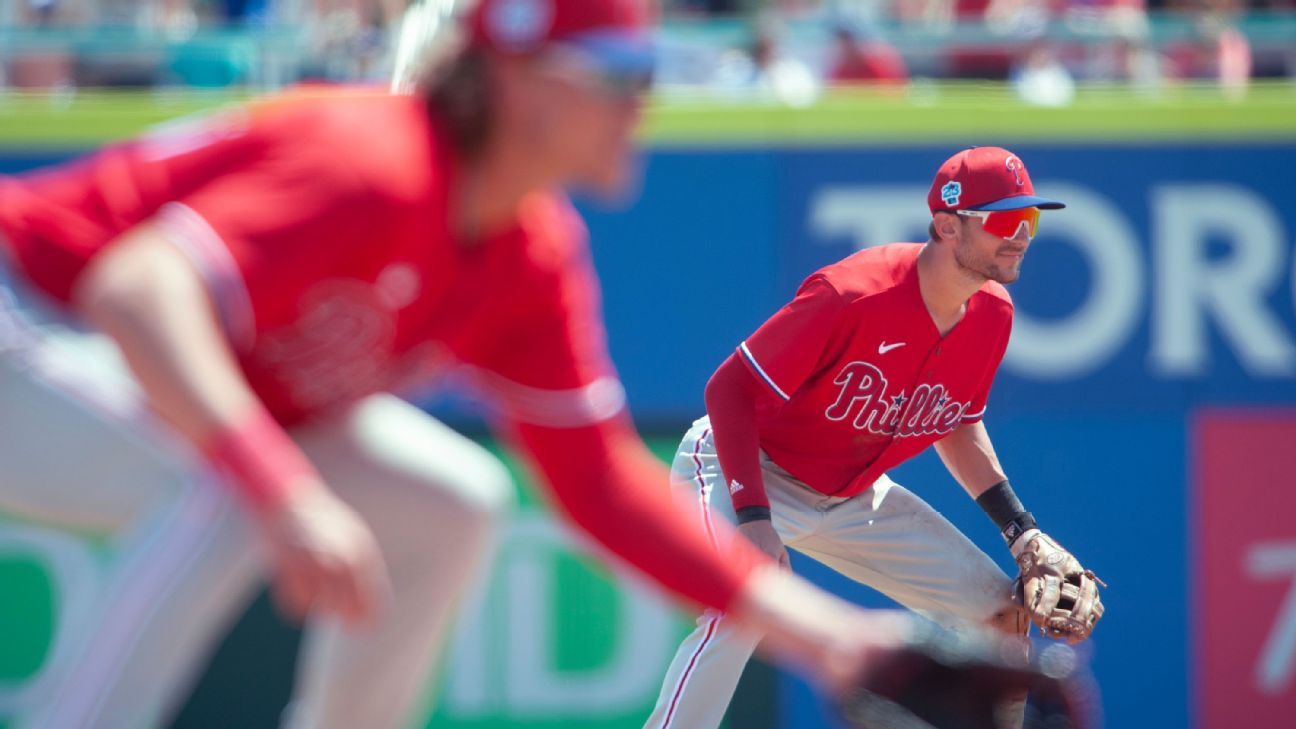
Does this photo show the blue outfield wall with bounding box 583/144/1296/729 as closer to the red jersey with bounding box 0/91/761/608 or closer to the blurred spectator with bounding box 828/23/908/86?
the blurred spectator with bounding box 828/23/908/86

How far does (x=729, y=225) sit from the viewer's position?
7195 millimetres

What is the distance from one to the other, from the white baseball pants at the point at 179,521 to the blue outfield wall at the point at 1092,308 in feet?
14.9

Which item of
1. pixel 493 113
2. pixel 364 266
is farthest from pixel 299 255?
pixel 493 113

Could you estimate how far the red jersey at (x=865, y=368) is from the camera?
4664mm

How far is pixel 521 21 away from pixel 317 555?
2.73ft

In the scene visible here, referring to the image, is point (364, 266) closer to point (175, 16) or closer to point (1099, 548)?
point (1099, 548)

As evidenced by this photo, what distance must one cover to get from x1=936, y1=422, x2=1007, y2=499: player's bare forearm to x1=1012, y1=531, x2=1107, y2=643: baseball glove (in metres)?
0.25

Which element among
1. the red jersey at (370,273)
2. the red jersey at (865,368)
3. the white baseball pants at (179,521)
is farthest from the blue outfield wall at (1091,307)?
the white baseball pants at (179,521)

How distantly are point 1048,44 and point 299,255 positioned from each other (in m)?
6.56

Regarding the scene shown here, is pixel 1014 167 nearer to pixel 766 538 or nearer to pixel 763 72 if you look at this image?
pixel 766 538

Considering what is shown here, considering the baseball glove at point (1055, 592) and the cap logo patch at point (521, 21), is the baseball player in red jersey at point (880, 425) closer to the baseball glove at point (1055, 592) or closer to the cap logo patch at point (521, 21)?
the baseball glove at point (1055, 592)

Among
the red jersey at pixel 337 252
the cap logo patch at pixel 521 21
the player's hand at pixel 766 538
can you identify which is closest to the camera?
the red jersey at pixel 337 252

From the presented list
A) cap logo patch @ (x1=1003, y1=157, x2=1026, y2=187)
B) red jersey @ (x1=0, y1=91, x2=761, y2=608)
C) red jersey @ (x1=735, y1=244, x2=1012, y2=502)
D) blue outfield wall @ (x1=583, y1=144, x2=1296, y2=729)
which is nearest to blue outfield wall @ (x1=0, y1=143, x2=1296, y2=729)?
blue outfield wall @ (x1=583, y1=144, x2=1296, y2=729)

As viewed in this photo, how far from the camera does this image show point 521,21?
235 cm
